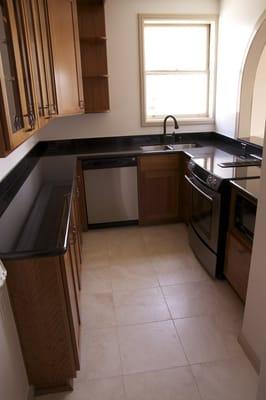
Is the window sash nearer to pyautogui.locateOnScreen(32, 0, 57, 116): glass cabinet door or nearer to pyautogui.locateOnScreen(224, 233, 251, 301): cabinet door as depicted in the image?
pyautogui.locateOnScreen(32, 0, 57, 116): glass cabinet door

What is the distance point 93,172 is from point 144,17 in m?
1.75

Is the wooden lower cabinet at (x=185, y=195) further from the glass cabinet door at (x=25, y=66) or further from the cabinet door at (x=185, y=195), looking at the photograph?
the glass cabinet door at (x=25, y=66)

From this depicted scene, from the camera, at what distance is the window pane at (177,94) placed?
3660mm

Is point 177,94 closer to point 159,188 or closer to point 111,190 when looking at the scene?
point 159,188

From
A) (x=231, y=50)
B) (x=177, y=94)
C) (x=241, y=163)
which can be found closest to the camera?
(x=241, y=163)

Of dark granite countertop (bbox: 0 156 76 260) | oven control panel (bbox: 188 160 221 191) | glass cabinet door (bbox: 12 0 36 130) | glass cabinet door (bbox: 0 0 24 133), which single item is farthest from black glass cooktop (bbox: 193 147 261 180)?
glass cabinet door (bbox: 0 0 24 133)

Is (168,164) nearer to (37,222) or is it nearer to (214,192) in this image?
(214,192)

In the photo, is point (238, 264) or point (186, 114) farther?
point (186, 114)

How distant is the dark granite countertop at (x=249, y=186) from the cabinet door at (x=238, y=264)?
0.37 metres

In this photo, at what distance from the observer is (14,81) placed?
1.32 meters

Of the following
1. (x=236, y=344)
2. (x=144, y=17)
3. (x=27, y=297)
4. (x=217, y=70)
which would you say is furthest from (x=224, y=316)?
(x=144, y=17)

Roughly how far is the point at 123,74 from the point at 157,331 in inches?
107

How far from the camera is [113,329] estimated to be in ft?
6.80

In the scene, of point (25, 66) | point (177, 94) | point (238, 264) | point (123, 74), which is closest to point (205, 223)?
point (238, 264)
